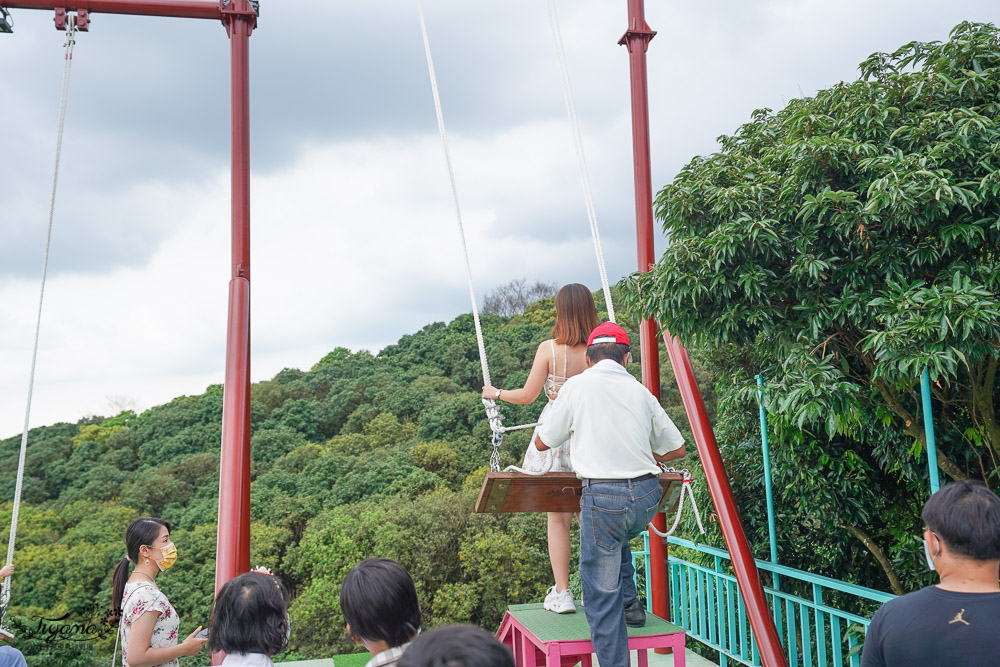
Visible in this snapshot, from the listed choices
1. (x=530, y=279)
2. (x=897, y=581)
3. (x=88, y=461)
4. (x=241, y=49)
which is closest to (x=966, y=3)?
(x=897, y=581)

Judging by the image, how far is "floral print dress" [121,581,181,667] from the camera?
1.93 meters

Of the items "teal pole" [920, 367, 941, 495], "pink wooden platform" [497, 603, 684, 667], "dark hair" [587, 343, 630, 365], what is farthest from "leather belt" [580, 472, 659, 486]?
"teal pole" [920, 367, 941, 495]

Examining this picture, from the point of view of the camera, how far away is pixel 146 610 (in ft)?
6.31

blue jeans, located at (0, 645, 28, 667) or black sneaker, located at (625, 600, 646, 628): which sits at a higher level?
blue jeans, located at (0, 645, 28, 667)

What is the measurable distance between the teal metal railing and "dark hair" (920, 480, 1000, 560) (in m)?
1.20

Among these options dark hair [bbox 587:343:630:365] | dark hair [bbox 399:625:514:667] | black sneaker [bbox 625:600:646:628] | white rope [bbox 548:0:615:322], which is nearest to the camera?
dark hair [bbox 399:625:514:667]

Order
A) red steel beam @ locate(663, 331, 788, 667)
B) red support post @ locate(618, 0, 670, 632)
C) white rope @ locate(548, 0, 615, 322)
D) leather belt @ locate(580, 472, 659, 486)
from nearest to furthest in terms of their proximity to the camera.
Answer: leather belt @ locate(580, 472, 659, 486)
red steel beam @ locate(663, 331, 788, 667)
white rope @ locate(548, 0, 615, 322)
red support post @ locate(618, 0, 670, 632)

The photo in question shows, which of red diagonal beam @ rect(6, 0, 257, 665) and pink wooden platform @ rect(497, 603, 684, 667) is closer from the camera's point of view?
pink wooden platform @ rect(497, 603, 684, 667)

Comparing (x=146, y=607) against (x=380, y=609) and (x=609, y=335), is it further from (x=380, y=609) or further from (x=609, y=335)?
(x=609, y=335)

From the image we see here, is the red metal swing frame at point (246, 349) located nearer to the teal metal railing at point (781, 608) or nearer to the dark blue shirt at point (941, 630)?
the teal metal railing at point (781, 608)

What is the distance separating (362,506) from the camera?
32.2ft

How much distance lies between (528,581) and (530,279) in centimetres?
645

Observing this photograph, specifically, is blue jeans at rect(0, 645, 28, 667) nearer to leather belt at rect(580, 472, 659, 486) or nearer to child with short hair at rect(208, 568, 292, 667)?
child with short hair at rect(208, 568, 292, 667)

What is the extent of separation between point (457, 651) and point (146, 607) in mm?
1521
